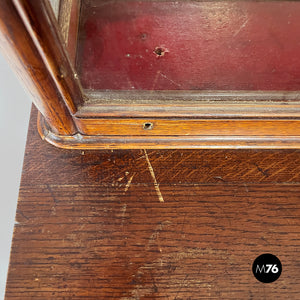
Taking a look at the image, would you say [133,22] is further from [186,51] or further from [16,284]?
[16,284]

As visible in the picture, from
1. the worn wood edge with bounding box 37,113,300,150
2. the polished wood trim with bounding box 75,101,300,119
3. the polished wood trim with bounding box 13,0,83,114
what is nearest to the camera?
the polished wood trim with bounding box 13,0,83,114

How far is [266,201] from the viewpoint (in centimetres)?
87

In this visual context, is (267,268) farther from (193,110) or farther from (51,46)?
(51,46)

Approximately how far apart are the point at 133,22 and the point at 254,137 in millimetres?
373

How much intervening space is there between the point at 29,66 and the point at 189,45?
0.36 meters

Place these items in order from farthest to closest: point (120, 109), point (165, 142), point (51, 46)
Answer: point (165, 142) < point (120, 109) < point (51, 46)

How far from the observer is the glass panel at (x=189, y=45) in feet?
2.57

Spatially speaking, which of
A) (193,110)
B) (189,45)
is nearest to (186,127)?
(193,110)

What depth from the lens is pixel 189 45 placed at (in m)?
0.83

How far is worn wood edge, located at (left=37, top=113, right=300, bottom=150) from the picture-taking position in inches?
34.8

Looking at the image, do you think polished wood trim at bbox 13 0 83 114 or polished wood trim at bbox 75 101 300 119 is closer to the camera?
polished wood trim at bbox 13 0 83 114

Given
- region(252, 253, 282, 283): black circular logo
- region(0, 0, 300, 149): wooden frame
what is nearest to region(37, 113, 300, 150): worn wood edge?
region(0, 0, 300, 149): wooden frame

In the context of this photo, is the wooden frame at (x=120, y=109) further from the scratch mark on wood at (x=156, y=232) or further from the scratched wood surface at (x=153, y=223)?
the scratch mark on wood at (x=156, y=232)

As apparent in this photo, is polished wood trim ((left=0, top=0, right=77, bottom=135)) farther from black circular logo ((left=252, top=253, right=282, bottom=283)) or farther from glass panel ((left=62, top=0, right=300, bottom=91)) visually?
black circular logo ((left=252, top=253, right=282, bottom=283))
